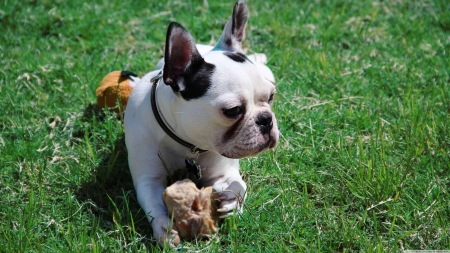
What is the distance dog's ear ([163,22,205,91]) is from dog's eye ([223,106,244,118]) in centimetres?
25

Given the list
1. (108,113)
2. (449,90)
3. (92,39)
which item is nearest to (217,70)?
(108,113)

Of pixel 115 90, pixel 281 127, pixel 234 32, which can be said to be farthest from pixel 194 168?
pixel 115 90

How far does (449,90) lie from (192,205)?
2521 mm

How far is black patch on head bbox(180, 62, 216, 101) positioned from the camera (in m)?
2.80

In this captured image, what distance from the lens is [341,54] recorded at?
16.5ft

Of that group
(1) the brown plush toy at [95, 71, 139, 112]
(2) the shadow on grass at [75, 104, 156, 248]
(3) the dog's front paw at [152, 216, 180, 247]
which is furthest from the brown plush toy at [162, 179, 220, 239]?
(1) the brown plush toy at [95, 71, 139, 112]

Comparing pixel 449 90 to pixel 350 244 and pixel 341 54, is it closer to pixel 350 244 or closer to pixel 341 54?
pixel 341 54

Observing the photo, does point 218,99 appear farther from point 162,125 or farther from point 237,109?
point 162,125

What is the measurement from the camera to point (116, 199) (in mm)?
3229

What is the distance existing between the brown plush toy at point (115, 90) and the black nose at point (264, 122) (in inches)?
52.1

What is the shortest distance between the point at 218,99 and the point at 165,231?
0.72 meters

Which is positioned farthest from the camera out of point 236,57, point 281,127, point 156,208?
point 281,127

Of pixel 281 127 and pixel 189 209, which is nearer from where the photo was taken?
pixel 189 209

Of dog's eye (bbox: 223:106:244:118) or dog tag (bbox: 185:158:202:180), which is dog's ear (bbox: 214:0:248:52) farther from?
dog tag (bbox: 185:158:202:180)
